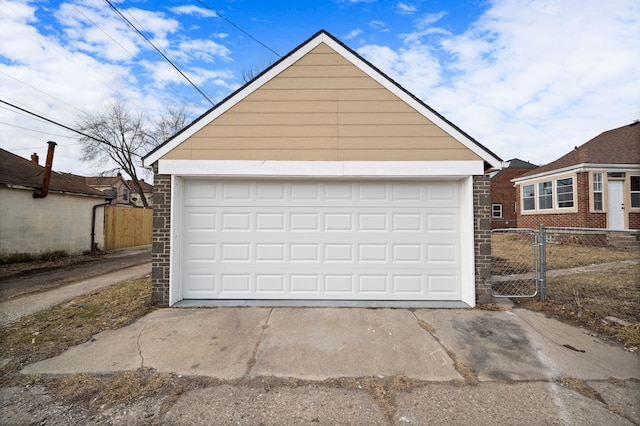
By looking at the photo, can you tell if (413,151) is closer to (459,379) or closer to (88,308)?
(459,379)

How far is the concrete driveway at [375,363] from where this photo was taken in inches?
107

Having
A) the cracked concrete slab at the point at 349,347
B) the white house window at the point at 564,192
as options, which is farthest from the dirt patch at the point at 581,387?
the white house window at the point at 564,192

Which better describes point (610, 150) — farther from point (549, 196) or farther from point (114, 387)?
point (114, 387)

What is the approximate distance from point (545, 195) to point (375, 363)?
54.6 feet

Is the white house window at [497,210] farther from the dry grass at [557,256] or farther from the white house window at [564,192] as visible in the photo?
the dry grass at [557,256]

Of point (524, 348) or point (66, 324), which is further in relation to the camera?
point (66, 324)

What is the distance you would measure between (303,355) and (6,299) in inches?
289

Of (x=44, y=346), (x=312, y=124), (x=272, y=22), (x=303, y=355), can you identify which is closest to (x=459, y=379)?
(x=303, y=355)

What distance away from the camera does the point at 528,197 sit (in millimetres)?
17062

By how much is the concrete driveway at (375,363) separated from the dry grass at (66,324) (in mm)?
253

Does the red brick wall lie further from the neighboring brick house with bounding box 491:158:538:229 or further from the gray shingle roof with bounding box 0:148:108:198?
the gray shingle roof with bounding box 0:148:108:198

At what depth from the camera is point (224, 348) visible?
3.95 m

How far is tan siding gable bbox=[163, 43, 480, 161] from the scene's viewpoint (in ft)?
18.7

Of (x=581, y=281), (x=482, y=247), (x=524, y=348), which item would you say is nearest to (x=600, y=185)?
(x=581, y=281)
